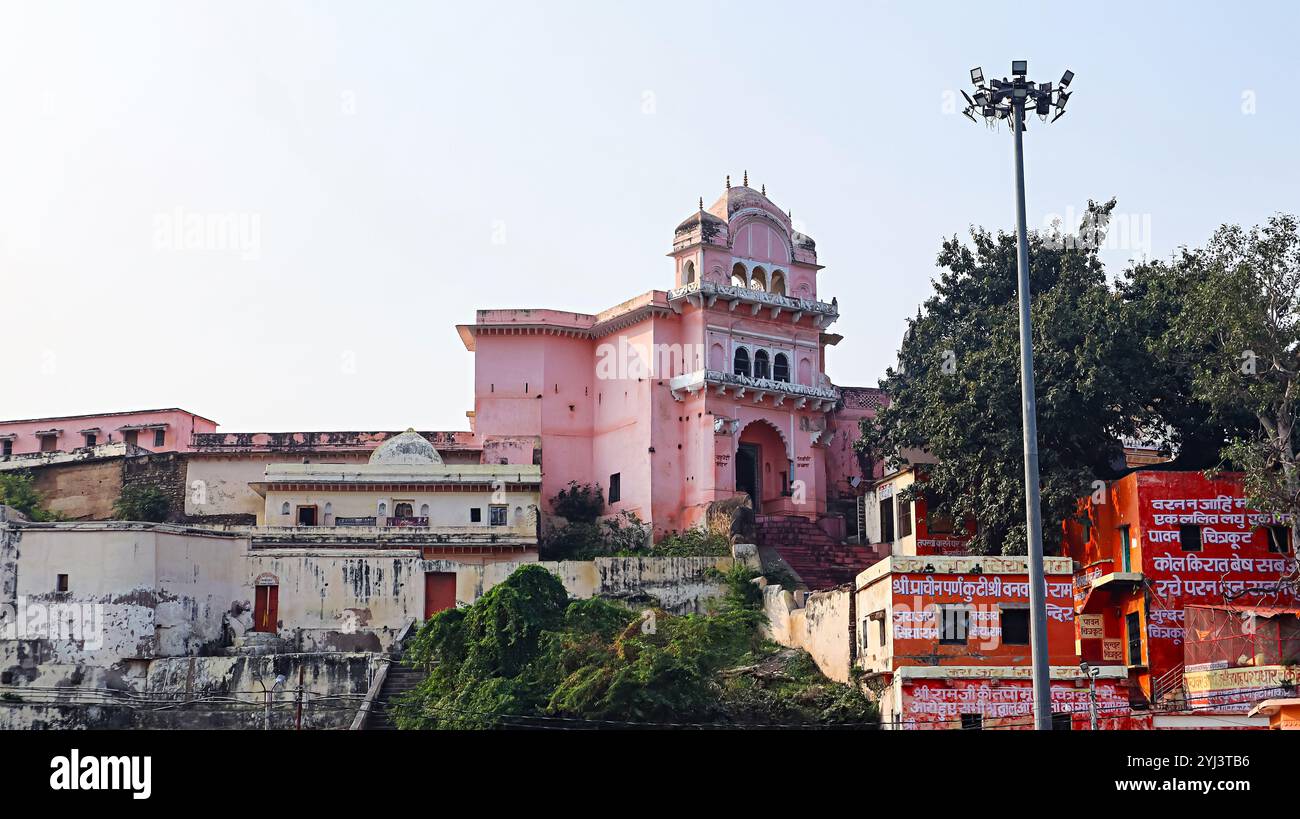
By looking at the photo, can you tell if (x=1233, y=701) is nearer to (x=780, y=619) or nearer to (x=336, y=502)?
(x=780, y=619)

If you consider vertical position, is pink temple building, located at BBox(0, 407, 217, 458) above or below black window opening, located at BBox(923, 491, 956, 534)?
above

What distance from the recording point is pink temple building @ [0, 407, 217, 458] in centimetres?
4872

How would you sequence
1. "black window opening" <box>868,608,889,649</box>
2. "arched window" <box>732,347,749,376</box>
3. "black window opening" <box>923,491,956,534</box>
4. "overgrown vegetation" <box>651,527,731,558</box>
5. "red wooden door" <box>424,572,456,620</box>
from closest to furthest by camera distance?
"black window opening" <box>868,608,889,649</box>
"red wooden door" <box>424,572,456,620</box>
"black window opening" <box>923,491,956,534</box>
"overgrown vegetation" <box>651,527,731,558</box>
"arched window" <box>732,347,749,376</box>

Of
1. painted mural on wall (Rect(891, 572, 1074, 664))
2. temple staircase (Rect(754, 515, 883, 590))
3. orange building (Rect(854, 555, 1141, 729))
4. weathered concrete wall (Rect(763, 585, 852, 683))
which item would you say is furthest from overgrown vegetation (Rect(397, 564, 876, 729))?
temple staircase (Rect(754, 515, 883, 590))

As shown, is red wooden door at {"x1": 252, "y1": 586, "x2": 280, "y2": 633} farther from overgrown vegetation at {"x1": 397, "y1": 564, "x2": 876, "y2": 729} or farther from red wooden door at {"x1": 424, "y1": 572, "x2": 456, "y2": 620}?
overgrown vegetation at {"x1": 397, "y1": 564, "x2": 876, "y2": 729}

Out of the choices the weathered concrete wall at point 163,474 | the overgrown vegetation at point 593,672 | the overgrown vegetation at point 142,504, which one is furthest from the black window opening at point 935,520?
the overgrown vegetation at point 142,504

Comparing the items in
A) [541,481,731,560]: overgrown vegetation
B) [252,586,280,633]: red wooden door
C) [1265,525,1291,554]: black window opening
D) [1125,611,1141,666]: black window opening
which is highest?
[541,481,731,560]: overgrown vegetation

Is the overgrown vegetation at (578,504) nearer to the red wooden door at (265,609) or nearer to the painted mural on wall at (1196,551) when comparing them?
the red wooden door at (265,609)

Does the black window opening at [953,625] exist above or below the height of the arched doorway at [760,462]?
below

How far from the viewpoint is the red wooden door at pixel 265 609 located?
37.1 m

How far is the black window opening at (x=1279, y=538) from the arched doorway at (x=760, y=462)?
1428 centimetres

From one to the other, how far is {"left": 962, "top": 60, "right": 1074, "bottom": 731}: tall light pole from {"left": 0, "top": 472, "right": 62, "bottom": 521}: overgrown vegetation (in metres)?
30.7
